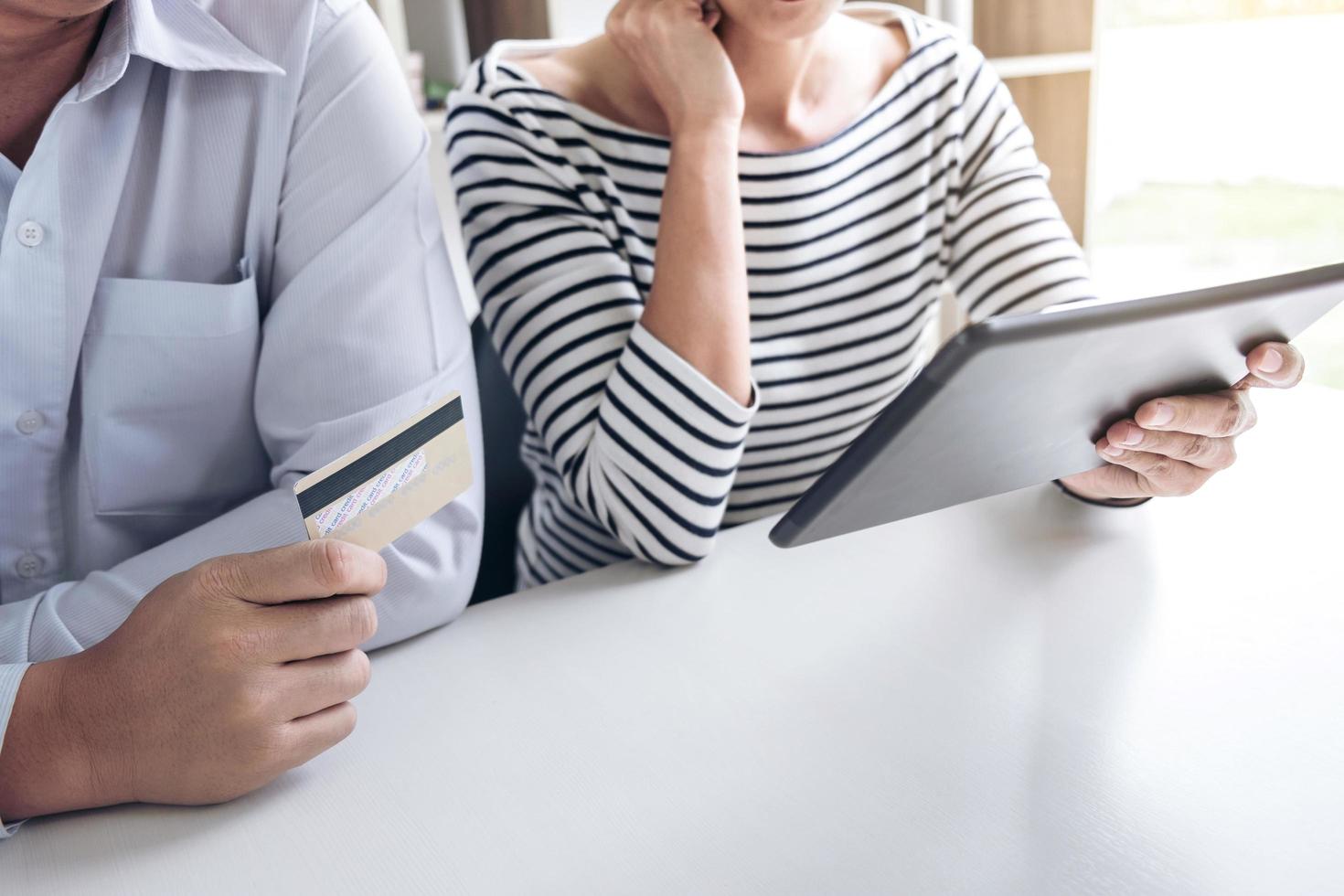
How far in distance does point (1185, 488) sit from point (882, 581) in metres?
0.27

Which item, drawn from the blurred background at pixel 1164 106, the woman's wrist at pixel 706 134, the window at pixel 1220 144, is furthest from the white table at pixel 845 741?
the window at pixel 1220 144

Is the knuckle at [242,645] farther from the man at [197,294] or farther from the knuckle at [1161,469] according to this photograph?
the knuckle at [1161,469]

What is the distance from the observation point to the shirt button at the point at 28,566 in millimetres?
836

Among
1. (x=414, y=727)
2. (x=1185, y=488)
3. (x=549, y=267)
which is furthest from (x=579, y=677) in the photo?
(x=1185, y=488)

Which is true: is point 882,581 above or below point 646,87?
below

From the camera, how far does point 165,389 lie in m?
0.84

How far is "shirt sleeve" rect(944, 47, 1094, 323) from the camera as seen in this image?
3.65ft

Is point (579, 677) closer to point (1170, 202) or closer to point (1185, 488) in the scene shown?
point (1185, 488)

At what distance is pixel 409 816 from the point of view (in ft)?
1.98

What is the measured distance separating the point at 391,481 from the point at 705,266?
1.37ft

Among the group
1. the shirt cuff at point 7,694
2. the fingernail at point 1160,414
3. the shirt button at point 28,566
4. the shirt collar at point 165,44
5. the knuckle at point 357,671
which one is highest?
the shirt collar at point 165,44

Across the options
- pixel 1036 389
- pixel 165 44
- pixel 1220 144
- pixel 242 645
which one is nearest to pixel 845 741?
pixel 1036 389

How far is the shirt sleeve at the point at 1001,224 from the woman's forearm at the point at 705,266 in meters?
0.34

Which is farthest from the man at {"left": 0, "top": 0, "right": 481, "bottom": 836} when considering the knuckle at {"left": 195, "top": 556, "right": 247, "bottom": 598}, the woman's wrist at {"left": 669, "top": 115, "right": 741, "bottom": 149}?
the woman's wrist at {"left": 669, "top": 115, "right": 741, "bottom": 149}
